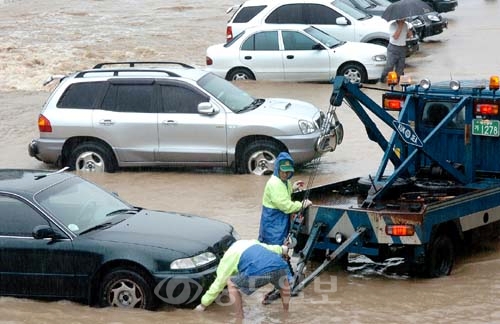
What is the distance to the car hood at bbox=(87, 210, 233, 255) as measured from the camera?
1011 cm

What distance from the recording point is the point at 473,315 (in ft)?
32.7

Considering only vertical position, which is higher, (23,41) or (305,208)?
(23,41)

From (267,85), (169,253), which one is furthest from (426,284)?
(267,85)

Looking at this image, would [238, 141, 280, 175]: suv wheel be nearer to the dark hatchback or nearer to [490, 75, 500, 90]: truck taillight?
[490, 75, 500, 90]: truck taillight

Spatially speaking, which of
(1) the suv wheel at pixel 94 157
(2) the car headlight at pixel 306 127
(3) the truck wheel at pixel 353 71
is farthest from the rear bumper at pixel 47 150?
(3) the truck wheel at pixel 353 71

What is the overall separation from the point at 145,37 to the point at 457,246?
2513cm

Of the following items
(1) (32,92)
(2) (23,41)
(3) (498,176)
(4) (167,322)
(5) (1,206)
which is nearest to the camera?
(4) (167,322)

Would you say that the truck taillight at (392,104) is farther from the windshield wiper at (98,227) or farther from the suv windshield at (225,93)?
the suv windshield at (225,93)

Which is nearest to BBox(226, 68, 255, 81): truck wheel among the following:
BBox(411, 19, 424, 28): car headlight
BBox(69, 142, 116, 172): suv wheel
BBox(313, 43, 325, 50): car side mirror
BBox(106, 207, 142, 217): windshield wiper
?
BBox(313, 43, 325, 50): car side mirror

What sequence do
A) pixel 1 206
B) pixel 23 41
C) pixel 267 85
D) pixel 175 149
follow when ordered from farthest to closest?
1. pixel 23 41
2. pixel 267 85
3. pixel 175 149
4. pixel 1 206

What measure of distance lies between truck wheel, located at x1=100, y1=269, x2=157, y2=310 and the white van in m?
16.7

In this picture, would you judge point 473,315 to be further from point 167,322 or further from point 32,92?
point 32,92

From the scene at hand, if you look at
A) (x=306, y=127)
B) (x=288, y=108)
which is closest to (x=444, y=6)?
(x=288, y=108)

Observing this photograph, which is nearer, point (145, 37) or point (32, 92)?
point (32, 92)
